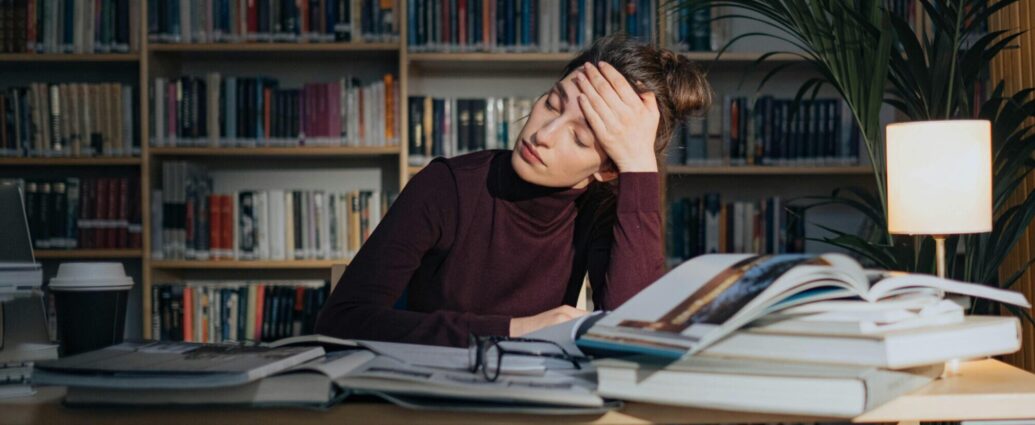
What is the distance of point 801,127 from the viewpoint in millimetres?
3178

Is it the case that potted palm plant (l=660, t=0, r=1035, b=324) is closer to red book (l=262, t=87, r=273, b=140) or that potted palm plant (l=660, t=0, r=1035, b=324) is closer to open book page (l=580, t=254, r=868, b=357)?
open book page (l=580, t=254, r=868, b=357)

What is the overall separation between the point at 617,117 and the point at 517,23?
194 centimetres

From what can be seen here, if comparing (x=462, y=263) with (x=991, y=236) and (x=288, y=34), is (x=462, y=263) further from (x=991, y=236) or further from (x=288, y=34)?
(x=288, y=34)

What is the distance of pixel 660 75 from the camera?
1415 mm

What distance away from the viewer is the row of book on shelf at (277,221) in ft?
10.5

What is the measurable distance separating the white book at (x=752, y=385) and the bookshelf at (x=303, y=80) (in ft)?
7.69

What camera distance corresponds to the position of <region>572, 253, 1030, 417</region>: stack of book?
63 cm

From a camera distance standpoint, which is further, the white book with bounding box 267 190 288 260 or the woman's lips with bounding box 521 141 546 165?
the white book with bounding box 267 190 288 260

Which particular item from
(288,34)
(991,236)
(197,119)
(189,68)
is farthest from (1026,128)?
(189,68)

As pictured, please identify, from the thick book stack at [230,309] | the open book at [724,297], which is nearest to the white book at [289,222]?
the thick book stack at [230,309]

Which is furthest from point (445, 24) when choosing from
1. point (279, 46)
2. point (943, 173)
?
point (943, 173)

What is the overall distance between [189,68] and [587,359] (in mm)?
2968

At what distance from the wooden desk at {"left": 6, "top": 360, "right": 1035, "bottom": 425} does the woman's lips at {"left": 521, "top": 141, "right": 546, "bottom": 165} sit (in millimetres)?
620

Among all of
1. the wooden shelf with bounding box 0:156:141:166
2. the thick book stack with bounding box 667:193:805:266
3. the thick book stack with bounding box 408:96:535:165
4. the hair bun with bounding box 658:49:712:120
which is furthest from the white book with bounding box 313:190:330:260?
the hair bun with bounding box 658:49:712:120
